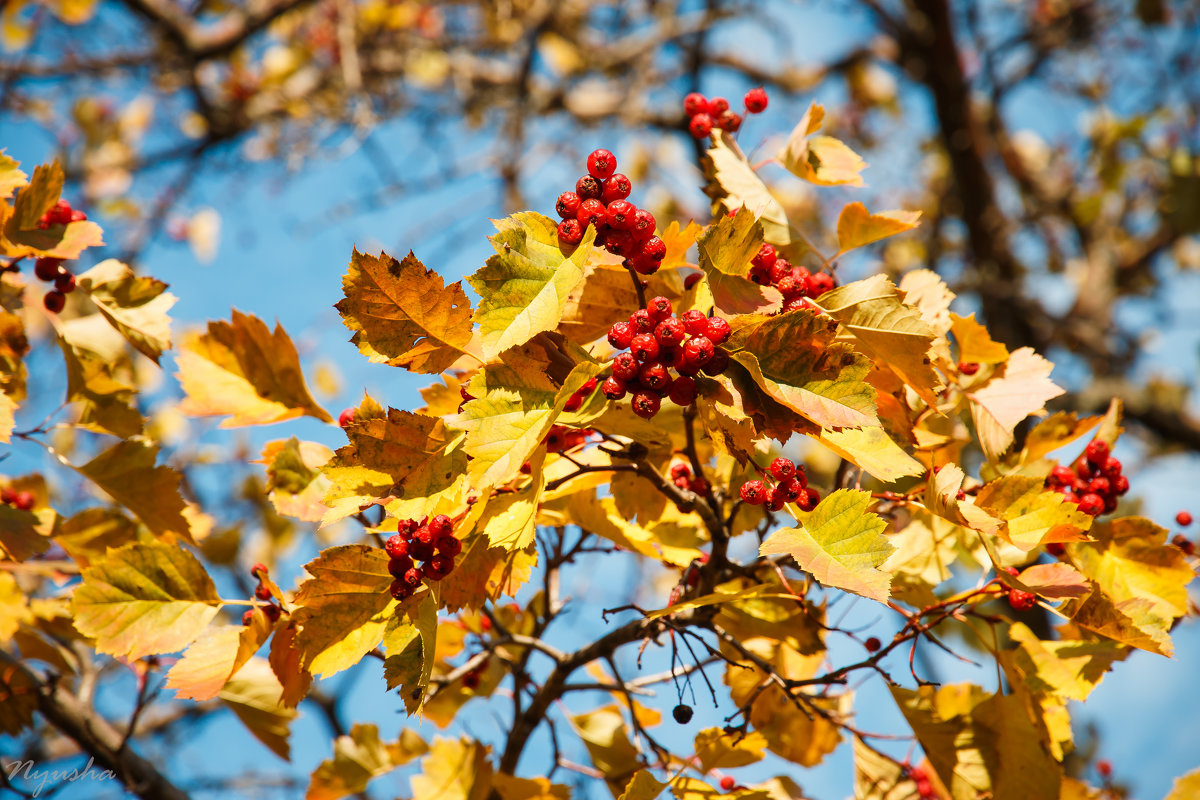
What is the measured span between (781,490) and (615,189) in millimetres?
476

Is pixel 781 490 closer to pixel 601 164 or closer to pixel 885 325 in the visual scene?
pixel 885 325

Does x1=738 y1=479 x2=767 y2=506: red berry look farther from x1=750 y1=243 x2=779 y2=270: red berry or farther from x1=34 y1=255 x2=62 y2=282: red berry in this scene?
x1=34 y1=255 x2=62 y2=282: red berry

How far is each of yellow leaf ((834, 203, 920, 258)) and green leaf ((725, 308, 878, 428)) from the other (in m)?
0.44

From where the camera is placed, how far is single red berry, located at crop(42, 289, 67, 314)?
1660mm

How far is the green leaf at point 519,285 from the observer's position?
98 centimetres

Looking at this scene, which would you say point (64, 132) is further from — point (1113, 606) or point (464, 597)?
point (1113, 606)

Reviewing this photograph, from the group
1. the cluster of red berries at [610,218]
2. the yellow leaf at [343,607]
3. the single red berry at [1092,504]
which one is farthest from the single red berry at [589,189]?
the single red berry at [1092,504]

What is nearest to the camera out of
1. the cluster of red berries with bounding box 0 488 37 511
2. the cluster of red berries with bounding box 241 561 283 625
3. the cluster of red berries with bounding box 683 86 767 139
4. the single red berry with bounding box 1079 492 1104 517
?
the cluster of red berries with bounding box 241 561 283 625

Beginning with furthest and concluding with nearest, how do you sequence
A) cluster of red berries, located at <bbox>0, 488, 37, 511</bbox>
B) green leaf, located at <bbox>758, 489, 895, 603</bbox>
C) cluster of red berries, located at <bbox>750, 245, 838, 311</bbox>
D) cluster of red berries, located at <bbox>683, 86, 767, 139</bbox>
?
1. cluster of red berries, located at <bbox>0, 488, 37, 511</bbox>
2. cluster of red berries, located at <bbox>683, 86, 767, 139</bbox>
3. cluster of red berries, located at <bbox>750, 245, 838, 311</bbox>
4. green leaf, located at <bbox>758, 489, 895, 603</bbox>

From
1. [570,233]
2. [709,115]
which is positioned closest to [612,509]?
[570,233]

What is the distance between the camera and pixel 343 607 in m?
1.12

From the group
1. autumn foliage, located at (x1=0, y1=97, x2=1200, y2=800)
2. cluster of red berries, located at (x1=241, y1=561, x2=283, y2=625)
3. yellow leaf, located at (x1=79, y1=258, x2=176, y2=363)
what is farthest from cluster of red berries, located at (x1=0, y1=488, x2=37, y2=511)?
cluster of red berries, located at (x1=241, y1=561, x2=283, y2=625)

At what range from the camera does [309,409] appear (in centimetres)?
150

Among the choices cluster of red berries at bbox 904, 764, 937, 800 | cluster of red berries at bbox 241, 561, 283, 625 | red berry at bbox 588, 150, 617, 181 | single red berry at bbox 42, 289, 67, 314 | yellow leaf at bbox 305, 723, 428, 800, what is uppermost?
red berry at bbox 588, 150, 617, 181
